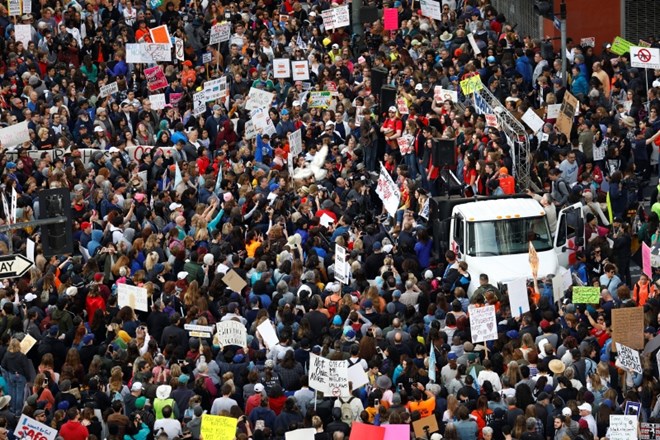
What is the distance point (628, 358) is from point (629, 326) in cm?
71

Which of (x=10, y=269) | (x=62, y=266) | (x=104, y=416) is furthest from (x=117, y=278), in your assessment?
(x=104, y=416)

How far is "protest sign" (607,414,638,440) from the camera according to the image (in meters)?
22.9

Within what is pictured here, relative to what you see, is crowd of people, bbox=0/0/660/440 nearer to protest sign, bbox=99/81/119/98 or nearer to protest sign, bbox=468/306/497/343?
protest sign, bbox=99/81/119/98

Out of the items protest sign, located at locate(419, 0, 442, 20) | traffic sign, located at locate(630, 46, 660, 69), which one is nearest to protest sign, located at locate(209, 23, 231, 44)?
protest sign, located at locate(419, 0, 442, 20)

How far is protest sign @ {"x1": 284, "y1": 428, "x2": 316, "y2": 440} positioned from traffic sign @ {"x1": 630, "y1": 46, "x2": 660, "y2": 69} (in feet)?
50.9

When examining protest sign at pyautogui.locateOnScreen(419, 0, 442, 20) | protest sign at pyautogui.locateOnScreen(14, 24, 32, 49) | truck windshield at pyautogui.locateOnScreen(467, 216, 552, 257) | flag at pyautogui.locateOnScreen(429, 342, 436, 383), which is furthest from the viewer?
protest sign at pyautogui.locateOnScreen(419, 0, 442, 20)

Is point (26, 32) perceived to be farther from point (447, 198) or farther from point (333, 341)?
point (333, 341)

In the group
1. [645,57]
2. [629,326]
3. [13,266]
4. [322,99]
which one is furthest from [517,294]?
[322,99]

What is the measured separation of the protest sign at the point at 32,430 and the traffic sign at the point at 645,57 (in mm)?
16909

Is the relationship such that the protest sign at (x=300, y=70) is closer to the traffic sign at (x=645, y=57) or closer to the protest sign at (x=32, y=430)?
the traffic sign at (x=645, y=57)

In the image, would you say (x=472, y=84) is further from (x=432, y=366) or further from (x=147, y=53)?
(x=432, y=366)

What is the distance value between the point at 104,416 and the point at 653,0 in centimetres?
2176

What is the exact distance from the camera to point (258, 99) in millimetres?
38281

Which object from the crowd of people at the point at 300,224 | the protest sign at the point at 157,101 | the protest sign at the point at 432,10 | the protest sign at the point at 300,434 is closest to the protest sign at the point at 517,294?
the crowd of people at the point at 300,224
